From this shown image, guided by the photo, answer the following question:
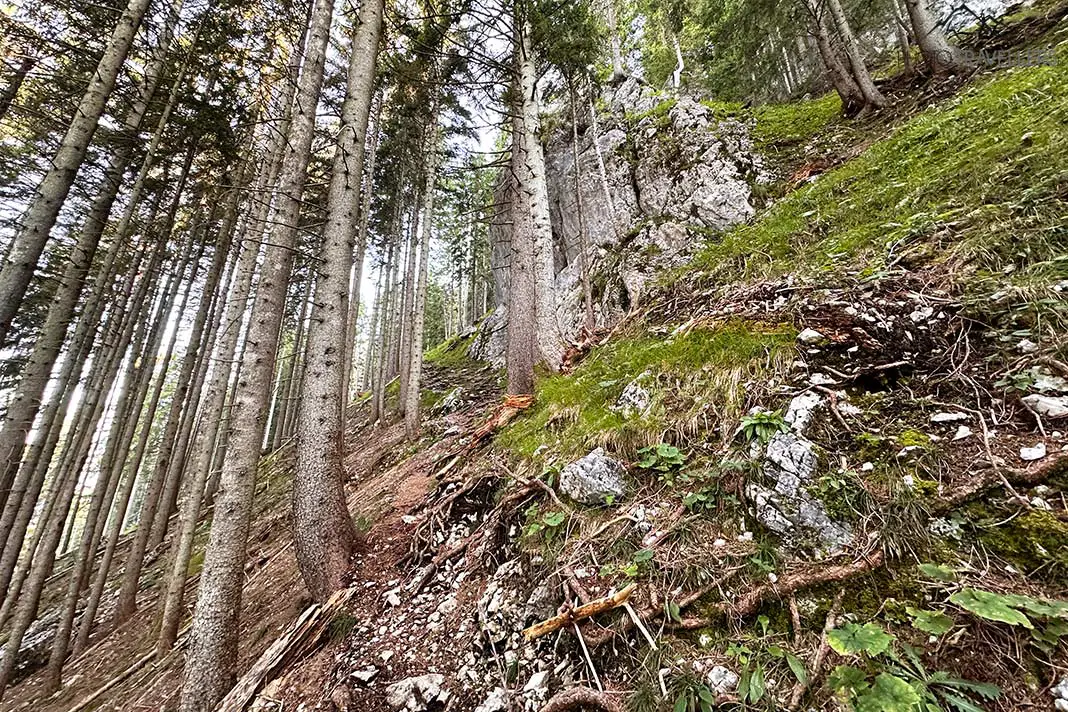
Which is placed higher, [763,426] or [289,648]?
[763,426]

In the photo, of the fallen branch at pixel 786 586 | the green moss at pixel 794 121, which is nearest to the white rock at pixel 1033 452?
the fallen branch at pixel 786 586

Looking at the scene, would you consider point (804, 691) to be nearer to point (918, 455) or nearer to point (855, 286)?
point (918, 455)

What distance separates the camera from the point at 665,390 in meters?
3.74

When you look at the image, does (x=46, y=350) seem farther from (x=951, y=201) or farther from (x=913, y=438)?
(x=951, y=201)

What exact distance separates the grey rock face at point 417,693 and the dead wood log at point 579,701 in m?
0.95

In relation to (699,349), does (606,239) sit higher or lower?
higher

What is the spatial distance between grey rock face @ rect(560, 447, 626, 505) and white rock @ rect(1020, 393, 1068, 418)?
240 centimetres

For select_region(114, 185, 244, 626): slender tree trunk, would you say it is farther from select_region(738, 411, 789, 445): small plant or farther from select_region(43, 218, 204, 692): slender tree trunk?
select_region(738, 411, 789, 445): small plant

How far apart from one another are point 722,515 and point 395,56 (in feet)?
35.6

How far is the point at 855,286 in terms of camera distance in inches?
140

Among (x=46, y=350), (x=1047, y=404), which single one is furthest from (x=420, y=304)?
(x=1047, y=404)

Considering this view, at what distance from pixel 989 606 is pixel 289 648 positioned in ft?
16.0

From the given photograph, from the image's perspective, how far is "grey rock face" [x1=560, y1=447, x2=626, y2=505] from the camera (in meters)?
3.27

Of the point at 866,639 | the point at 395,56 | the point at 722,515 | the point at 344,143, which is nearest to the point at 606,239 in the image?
the point at 395,56
